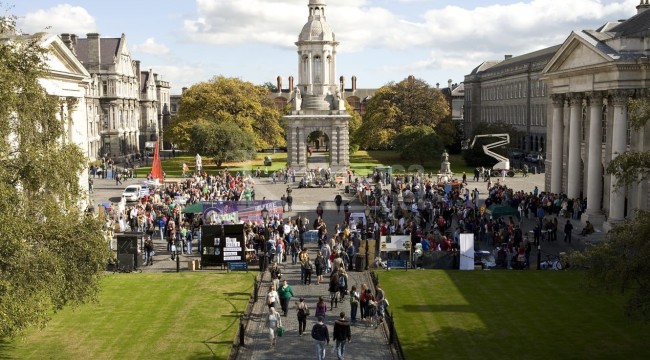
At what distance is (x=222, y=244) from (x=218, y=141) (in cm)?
4879

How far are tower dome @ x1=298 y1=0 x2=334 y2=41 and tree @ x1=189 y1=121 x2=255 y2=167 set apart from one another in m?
13.1

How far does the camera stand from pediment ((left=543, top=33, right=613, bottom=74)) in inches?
1463

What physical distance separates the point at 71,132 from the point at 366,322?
2673 centimetres

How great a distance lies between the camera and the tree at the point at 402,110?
92.6 metres

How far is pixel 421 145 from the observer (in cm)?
8056

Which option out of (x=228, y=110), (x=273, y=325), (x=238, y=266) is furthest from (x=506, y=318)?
(x=228, y=110)

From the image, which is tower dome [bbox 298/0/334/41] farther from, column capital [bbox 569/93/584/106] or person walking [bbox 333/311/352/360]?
person walking [bbox 333/311/352/360]

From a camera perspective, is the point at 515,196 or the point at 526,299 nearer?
the point at 526,299

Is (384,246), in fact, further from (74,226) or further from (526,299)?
(74,226)

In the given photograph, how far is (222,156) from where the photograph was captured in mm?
78312

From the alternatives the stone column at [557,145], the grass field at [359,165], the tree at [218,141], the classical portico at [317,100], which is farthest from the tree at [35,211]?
the tree at [218,141]

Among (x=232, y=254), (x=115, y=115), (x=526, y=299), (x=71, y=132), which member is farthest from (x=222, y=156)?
(x=526, y=299)

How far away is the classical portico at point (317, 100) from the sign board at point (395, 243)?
1594 inches

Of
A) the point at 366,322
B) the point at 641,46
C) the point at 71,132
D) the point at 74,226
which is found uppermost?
the point at 641,46
